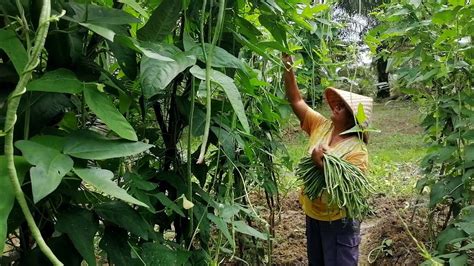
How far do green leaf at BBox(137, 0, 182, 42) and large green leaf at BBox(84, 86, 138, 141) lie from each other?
0.55 ft

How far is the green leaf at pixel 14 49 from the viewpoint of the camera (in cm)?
61

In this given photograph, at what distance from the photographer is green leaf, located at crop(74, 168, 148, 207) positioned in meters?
0.54

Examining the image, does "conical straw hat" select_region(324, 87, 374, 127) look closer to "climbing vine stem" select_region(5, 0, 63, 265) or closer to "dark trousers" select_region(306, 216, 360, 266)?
"dark trousers" select_region(306, 216, 360, 266)

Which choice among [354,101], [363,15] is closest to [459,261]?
[354,101]

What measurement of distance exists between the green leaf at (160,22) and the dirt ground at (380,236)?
6.95 ft

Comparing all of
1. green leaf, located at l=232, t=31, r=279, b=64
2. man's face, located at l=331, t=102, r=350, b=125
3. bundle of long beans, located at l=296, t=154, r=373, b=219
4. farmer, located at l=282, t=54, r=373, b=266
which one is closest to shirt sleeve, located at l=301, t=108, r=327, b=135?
farmer, located at l=282, t=54, r=373, b=266

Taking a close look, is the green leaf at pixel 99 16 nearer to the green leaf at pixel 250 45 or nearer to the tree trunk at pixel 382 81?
the green leaf at pixel 250 45

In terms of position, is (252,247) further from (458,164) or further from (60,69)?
(60,69)

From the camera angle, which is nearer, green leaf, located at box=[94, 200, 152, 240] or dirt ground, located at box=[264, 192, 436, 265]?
green leaf, located at box=[94, 200, 152, 240]

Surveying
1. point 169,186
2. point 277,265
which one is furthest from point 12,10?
point 277,265

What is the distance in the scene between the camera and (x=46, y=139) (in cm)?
63

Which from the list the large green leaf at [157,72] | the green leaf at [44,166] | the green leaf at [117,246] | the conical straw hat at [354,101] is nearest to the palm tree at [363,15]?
the conical straw hat at [354,101]

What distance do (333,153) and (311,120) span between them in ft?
1.58

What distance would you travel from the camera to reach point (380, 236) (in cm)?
303
